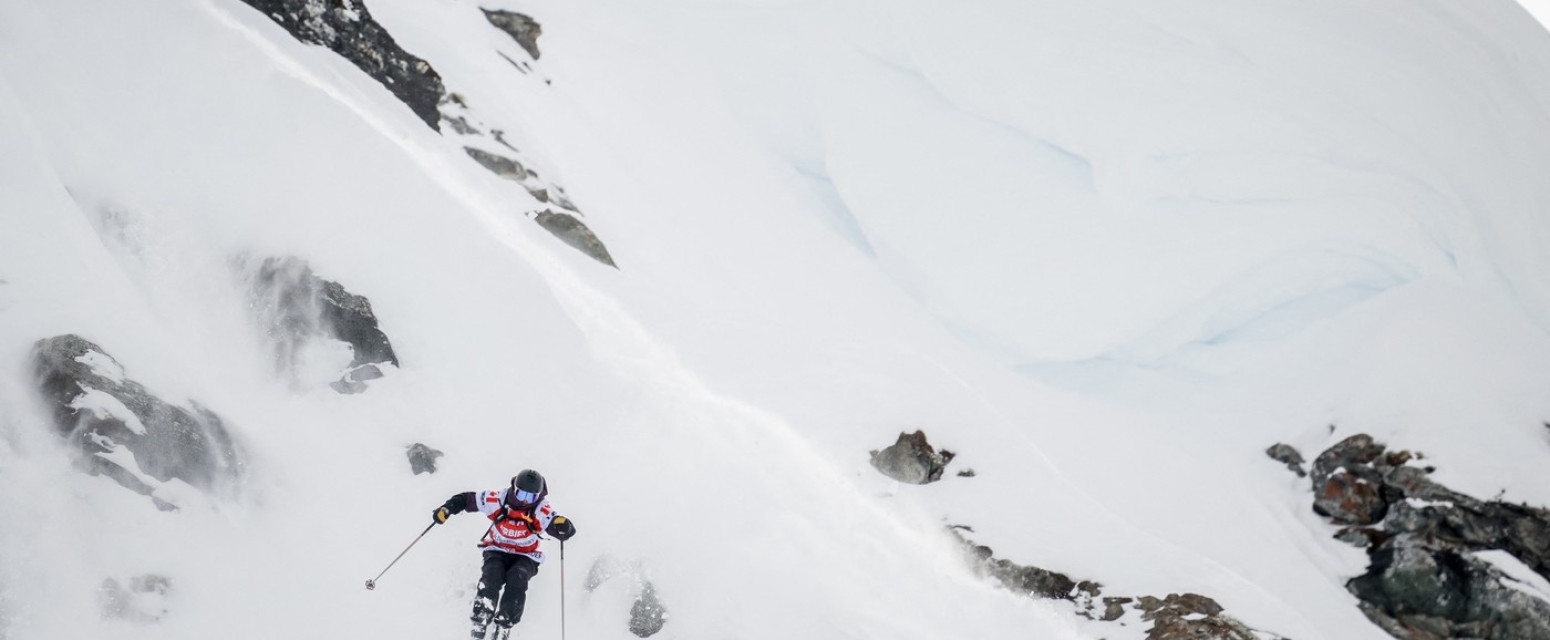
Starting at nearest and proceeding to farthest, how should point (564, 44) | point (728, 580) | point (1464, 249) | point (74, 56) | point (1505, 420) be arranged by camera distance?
point (728, 580) → point (74, 56) → point (1505, 420) → point (1464, 249) → point (564, 44)

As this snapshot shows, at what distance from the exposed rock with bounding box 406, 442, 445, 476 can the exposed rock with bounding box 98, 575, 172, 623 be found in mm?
3291

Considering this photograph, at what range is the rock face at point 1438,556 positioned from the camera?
1406cm

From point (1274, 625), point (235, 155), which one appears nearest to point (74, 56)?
point (235, 155)

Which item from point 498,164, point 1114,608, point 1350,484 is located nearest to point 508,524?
point 1114,608

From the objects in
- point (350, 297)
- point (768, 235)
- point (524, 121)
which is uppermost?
point (768, 235)

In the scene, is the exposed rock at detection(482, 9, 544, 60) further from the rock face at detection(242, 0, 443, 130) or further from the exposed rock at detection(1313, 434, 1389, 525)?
the exposed rock at detection(1313, 434, 1389, 525)

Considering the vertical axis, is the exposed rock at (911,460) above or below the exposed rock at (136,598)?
above

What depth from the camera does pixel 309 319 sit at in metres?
12.6

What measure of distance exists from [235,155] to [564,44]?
41.4 ft

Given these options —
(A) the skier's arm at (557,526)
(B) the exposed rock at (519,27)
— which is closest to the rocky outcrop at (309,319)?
(A) the skier's arm at (557,526)

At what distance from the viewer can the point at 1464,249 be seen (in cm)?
1977

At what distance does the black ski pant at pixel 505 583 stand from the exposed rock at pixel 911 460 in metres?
7.37

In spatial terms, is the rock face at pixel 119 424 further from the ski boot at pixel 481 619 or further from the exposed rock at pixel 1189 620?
the exposed rock at pixel 1189 620

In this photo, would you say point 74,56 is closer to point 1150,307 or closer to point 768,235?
point 768,235
